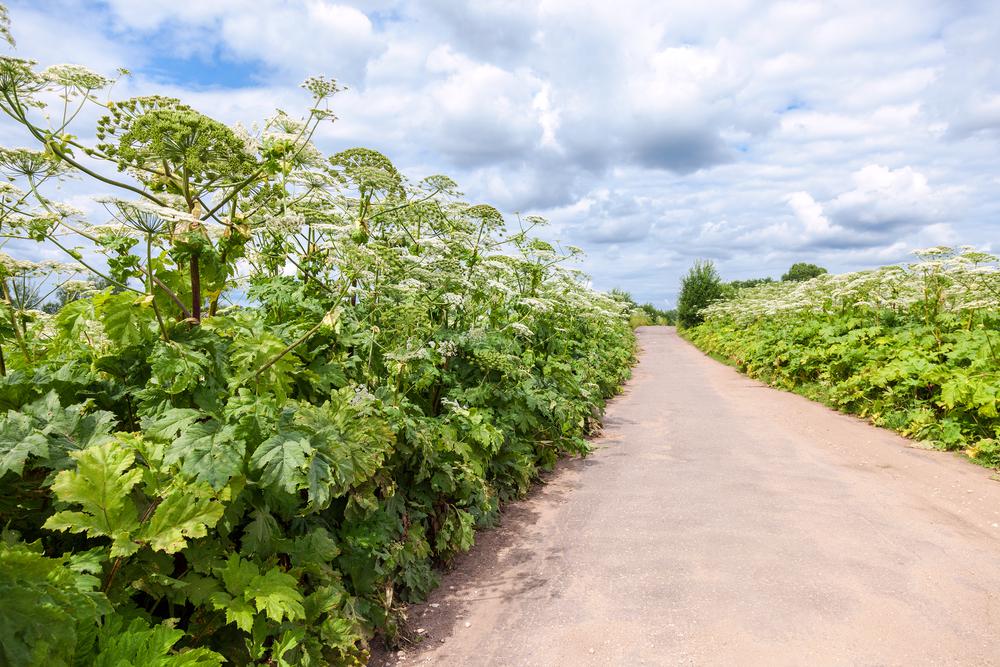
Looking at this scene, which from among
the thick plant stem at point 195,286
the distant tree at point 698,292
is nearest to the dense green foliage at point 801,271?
the distant tree at point 698,292

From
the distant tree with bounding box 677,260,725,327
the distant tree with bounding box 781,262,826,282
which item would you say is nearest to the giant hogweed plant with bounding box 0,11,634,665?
the distant tree with bounding box 677,260,725,327

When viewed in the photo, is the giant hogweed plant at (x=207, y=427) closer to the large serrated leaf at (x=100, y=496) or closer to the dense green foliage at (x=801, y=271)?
the large serrated leaf at (x=100, y=496)

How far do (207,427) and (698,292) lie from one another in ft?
140

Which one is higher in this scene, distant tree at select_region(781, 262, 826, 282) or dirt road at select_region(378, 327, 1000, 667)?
distant tree at select_region(781, 262, 826, 282)

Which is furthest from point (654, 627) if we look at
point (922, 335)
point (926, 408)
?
point (922, 335)

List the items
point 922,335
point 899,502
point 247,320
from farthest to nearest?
1. point 922,335
2. point 899,502
3. point 247,320

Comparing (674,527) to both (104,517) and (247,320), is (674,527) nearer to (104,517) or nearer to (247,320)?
(247,320)

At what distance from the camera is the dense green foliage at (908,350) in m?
8.45

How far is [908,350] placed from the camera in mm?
10562

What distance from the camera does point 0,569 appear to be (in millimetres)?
1739

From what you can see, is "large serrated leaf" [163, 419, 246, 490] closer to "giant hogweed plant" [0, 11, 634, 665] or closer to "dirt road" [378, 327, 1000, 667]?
"giant hogweed plant" [0, 11, 634, 665]

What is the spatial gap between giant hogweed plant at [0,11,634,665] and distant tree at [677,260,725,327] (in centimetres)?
3936

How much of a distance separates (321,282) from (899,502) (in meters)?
6.00

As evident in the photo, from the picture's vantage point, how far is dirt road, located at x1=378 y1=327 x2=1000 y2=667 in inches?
141
